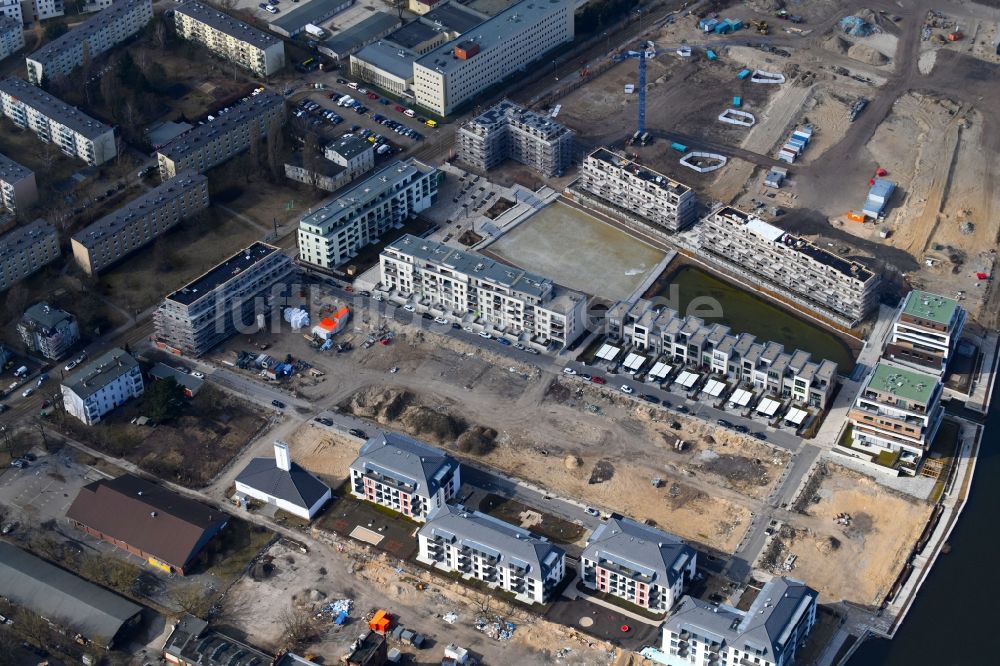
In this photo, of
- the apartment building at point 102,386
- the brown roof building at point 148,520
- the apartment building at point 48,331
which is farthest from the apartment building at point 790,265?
the apartment building at point 48,331

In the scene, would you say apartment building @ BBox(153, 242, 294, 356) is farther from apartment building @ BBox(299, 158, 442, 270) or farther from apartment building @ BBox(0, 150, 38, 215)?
apartment building @ BBox(0, 150, 38, 215)

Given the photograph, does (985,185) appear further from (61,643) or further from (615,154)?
(61,643)

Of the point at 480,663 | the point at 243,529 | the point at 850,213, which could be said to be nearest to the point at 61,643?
the point at 243,529

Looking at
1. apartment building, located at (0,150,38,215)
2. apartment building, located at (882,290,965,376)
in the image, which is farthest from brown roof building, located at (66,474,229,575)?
apartment building, located at (882,290,965,376)

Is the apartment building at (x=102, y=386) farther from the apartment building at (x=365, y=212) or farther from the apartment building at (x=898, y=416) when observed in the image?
the apartment building at (x=898, y=416)

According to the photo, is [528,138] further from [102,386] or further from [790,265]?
[102,386]

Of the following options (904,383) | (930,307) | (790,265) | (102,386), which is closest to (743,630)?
(904,383)
